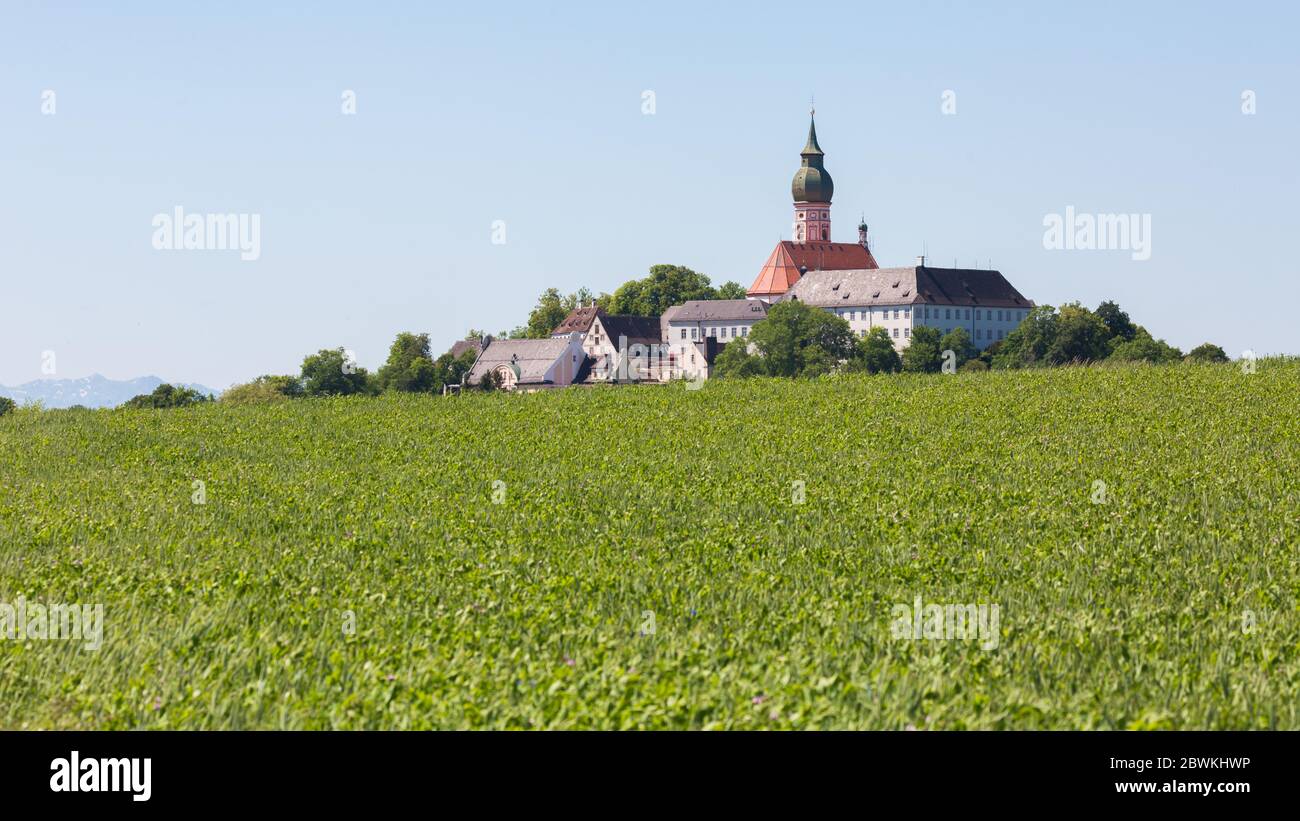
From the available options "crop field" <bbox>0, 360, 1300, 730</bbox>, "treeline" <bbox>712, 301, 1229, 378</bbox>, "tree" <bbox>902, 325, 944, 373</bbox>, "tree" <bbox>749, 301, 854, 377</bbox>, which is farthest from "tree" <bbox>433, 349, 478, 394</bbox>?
"crop field" <bbox>0, 360, 1300, 730</bbox>

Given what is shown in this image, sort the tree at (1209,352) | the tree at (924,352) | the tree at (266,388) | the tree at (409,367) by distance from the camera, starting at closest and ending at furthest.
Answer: the tree at (1209,352)
the tree at (266,388)
the tree at (409,367)
the tree at (924,352)

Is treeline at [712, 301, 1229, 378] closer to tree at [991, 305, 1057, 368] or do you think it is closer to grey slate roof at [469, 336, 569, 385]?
tree at [991, 305, 1057, 368]

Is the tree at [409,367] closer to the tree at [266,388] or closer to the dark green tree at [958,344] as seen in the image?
the tree at [266,388]

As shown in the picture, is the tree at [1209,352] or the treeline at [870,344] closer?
the tree at [1209,352]

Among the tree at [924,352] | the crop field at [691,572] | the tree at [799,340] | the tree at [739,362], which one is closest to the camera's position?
the crop field at [691,572]

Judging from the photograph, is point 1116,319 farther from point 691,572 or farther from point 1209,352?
point 691,572

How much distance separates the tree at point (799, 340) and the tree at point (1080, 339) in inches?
977

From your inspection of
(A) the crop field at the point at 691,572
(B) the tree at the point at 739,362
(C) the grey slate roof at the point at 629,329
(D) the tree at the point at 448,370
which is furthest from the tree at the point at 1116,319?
(A) the crop field at the point at 691,572

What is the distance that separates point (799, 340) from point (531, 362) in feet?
121

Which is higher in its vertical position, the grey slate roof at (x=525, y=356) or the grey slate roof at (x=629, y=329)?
the grey slate roof at (x=629, y=329)

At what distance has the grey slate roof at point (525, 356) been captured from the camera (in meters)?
178

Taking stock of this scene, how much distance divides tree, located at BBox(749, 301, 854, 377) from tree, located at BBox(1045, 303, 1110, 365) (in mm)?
24823

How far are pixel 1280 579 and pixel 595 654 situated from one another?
8891 millimetres
